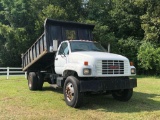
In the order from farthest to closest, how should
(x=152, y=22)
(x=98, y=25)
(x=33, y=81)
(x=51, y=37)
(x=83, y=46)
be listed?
(x=98, y=25), (x=152, y=22), (x=33, y=81), (x=51, y=37), (x=83, y=46)

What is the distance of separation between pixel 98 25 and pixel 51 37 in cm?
1349

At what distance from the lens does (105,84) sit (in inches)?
315

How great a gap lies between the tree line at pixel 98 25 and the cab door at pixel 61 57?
11151 millimetres

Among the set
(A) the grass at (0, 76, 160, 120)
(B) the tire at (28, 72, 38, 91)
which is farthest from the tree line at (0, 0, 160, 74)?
(A) the grass at (0, 76, 160, 120)

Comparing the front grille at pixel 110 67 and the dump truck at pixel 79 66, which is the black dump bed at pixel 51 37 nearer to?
the dump truck at pixel 79 66

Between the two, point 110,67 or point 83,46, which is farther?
point 83,46

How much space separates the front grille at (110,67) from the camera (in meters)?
8.04

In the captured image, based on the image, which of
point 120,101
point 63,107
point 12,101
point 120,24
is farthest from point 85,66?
point 120,24


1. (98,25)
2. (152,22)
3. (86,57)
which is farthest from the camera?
(98,25)

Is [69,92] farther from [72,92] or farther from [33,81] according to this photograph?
[33,81]

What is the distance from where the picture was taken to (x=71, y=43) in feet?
Answer: 30.9

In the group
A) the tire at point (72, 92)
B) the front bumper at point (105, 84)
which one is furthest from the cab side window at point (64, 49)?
the front bumper at point (105, 84)

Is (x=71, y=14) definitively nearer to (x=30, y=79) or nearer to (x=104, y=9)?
(x=104, y=9)

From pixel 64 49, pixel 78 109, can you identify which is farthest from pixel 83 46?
pixel 78 109
